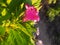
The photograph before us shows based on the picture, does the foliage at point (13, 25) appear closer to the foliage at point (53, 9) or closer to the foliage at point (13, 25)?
the foliage at point (13, 25)

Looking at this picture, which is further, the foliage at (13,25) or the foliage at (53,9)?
the foliage at (53,9)

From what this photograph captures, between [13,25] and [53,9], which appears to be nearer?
[13,25]

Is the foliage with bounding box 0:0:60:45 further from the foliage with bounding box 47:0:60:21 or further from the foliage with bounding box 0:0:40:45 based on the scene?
the foliage with bounding box 47:0:60:21

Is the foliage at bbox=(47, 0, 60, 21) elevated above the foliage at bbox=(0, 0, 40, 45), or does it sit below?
below

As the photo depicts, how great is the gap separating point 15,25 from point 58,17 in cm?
135

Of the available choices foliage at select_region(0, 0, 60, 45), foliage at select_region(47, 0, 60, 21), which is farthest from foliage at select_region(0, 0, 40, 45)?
foliage at select_region(47, 0, 60, 21)

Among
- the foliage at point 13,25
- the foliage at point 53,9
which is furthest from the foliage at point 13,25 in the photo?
the foliage at point 53,9

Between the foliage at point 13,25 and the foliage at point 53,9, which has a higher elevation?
the foliage at point 13,25

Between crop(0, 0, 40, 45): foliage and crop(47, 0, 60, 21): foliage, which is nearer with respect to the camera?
crop(0, 0, 40, 45): foliage


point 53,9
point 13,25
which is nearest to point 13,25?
point 13,25

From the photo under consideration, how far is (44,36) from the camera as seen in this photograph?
110 inches

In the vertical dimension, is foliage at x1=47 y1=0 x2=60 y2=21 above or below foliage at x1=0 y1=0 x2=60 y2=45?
below

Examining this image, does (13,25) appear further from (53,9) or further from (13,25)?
(53,9)

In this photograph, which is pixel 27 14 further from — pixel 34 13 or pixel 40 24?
pixel 40 24
